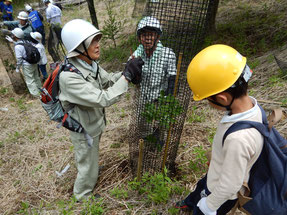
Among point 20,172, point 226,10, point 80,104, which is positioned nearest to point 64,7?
point 226,10

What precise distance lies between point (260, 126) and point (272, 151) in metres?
0.18

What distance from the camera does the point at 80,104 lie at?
1904 millimetres

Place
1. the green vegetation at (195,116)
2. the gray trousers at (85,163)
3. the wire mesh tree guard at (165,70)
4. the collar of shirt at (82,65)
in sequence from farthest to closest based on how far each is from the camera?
the green vegetation at (195,116) → the gray trousers at (85,163) → the collar of shirt at (82,65) → the wire mesh tree guard at (165,70)

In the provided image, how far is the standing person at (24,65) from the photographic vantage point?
534cm

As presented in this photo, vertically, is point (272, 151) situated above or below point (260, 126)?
below

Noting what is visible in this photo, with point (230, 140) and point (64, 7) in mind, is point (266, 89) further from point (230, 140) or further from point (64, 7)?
point (64, 7)

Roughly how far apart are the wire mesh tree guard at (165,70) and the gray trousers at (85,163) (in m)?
0.49

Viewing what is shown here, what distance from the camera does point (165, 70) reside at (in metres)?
2.14

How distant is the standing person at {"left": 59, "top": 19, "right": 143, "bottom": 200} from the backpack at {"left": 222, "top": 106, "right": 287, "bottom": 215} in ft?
3.34

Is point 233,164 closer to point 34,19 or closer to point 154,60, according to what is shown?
point 154,60

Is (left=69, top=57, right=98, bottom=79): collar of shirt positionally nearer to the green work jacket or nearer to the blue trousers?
the green work jacket

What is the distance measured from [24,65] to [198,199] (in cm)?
570

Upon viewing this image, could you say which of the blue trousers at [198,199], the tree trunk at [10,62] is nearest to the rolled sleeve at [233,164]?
the blue trousers at [198,199]

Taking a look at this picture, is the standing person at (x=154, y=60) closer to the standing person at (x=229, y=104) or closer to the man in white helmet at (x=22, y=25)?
the standing person at (x=229, y=104)
